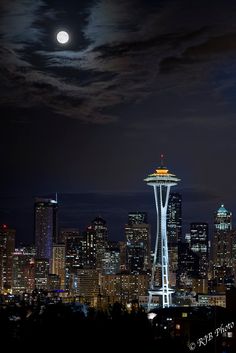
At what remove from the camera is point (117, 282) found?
2891 inches

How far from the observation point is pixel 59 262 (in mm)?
76750

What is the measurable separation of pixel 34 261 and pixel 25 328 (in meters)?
59.9

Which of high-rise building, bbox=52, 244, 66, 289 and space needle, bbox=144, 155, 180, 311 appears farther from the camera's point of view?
high-rise building, bbox=52, 244, 66, 289

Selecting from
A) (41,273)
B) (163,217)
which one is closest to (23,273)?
Result: (41,273)

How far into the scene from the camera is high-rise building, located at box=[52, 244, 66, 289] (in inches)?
3022

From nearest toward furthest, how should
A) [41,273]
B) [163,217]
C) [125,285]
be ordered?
[163,217]
[125,285]
[41,273]

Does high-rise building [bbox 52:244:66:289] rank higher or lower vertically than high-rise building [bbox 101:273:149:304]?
higher

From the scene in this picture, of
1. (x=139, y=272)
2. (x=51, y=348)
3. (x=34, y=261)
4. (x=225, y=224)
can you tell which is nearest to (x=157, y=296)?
(x=139, y=272)

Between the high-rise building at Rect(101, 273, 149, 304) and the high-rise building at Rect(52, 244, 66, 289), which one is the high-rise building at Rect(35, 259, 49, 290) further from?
the high-rise building at Rect(101, 273, 149, 304)

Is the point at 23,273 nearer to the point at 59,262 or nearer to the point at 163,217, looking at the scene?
the point at 59,262

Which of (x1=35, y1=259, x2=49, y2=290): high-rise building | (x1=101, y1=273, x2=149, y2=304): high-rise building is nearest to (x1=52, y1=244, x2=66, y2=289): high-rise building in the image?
(x1=35, y1=259, x2=49, y2=290): high-rise building

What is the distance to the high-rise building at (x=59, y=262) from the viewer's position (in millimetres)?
76750

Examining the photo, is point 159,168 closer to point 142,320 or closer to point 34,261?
point 34,261

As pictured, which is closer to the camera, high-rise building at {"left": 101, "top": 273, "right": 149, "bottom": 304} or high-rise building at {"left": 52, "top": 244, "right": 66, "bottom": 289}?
high-rise building at {"left": 101, "top": 273, "right": 149, "bottom": 304}
